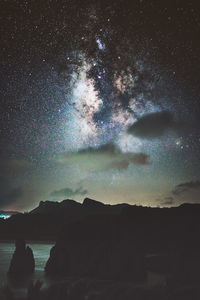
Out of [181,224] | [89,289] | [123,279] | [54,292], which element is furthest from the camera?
[181,224]

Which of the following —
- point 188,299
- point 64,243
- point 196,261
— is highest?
point 64,243

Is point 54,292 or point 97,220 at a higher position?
point 97,220

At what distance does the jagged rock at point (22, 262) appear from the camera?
6569 centimetres

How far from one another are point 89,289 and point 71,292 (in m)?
4.97

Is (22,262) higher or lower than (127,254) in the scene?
lower

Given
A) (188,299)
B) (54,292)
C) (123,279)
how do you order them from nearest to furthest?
(188,299) → (54,292) → (123,279)

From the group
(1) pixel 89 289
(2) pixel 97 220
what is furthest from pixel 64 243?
(1) pixel 89 289

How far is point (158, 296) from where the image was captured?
147 ft

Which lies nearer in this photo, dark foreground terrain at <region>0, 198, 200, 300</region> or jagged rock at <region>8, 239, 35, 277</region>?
dark foreground terrain at <region>0, 198, 200, 300</region>

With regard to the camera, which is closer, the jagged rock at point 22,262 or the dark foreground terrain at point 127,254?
the dark foreground terrain at point 127,254

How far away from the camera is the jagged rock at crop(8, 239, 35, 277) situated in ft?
216

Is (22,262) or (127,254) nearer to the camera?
(127,254)

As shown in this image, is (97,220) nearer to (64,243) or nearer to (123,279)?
(64,243)

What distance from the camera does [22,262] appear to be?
68688mm
